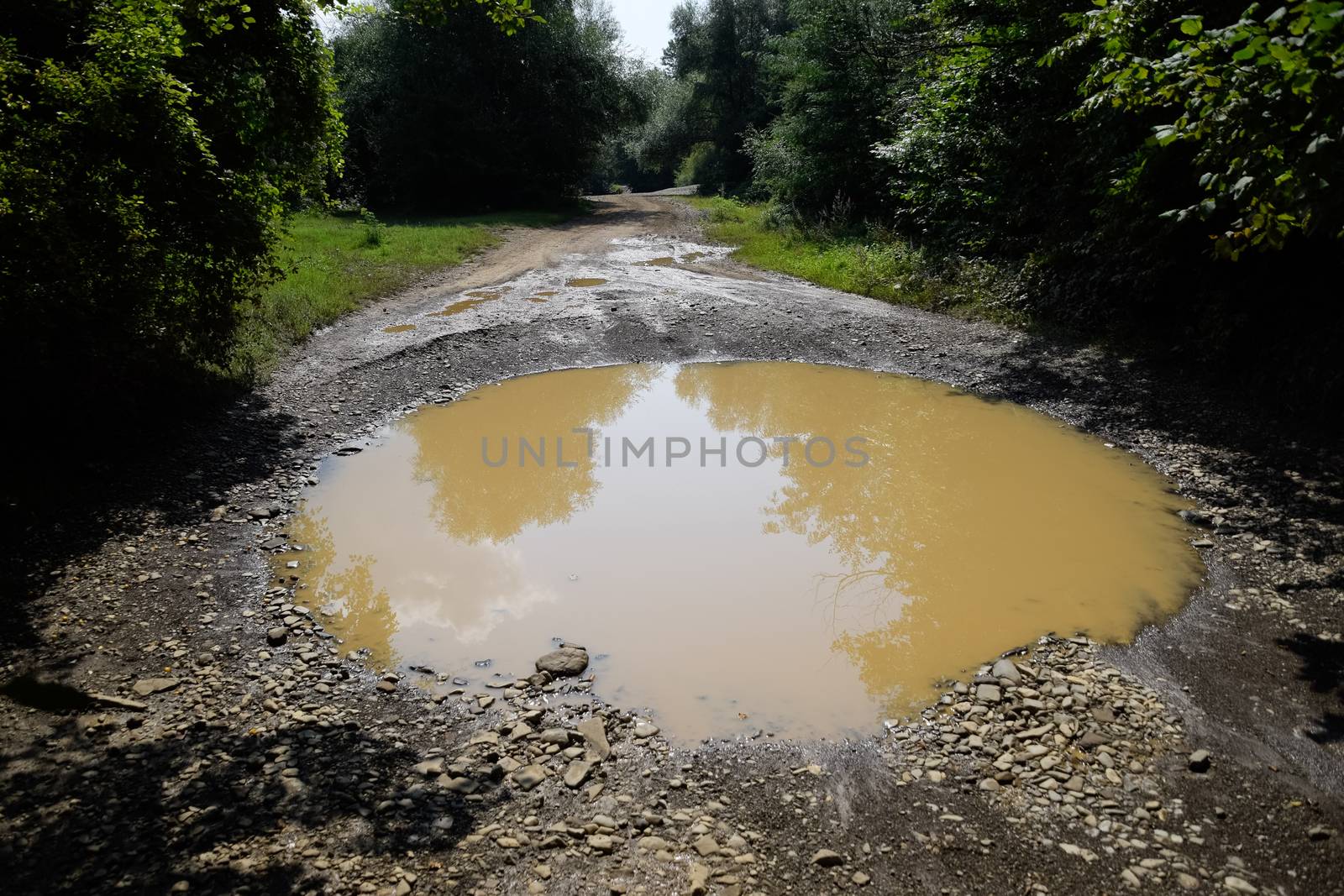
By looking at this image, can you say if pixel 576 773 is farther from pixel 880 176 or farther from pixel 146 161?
pixel 880 176

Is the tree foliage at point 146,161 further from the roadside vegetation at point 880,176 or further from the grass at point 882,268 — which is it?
the grass at point 882,268

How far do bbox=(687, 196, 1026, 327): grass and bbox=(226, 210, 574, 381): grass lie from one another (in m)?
7.44

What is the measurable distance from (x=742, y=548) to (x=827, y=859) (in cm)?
335

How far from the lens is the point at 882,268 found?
15.8 metres

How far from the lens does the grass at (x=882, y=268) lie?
44.6 ft

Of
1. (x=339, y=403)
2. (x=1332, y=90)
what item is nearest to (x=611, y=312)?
(x=339, y=403)

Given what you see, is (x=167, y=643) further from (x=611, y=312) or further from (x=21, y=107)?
(x=611, y=312)

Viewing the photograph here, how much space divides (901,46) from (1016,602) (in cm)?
1483

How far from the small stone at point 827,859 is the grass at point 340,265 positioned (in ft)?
29.9

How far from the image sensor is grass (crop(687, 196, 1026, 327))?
13602 millimetres

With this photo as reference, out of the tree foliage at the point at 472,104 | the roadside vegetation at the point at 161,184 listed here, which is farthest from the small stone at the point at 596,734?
the tree foliage at the point at 472,104

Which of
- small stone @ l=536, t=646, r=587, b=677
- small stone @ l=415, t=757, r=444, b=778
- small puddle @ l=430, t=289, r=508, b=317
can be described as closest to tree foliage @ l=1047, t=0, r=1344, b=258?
small stone @ l=536, t=646, r=587, b=677

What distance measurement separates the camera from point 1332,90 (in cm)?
371

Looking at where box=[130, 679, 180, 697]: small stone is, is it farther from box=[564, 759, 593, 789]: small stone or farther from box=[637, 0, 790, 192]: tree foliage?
box=[637, 0, 790, 192]: tree foliage
